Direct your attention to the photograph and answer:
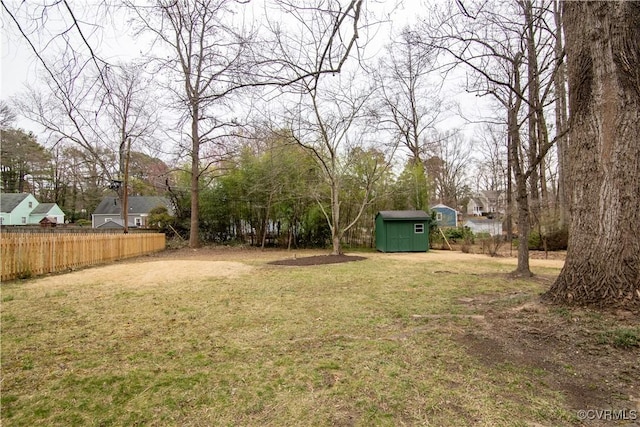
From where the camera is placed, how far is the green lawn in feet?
6.55

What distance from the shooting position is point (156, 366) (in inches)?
107

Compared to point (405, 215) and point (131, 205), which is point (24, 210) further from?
point (405, 215)

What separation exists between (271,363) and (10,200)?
37369 mm

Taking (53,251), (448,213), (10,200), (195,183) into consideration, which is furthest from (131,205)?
(448,213)

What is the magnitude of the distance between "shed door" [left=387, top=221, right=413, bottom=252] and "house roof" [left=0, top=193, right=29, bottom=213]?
107ft

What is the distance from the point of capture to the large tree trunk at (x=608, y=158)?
3.12 m

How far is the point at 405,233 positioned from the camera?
15.5 m

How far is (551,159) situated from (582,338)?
1971 centimetres

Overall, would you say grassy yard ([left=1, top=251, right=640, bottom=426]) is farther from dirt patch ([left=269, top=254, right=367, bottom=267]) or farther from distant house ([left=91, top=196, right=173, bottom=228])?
distant house ([left=91, top=196, right=173, bottom=228])

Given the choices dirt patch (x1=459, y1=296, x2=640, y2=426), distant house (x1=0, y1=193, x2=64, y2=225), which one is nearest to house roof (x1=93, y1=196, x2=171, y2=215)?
distant house (x1=0, y1=193, x2=64, y2=225)

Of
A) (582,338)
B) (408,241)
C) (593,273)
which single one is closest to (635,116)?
(593,273)

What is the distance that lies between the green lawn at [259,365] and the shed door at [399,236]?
398 inches

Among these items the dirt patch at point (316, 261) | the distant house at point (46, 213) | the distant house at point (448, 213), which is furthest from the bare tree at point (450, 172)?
the distant house at point (46, 213)

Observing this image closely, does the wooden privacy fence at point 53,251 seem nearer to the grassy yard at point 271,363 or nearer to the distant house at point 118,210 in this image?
the grassy yard at point 271,363
